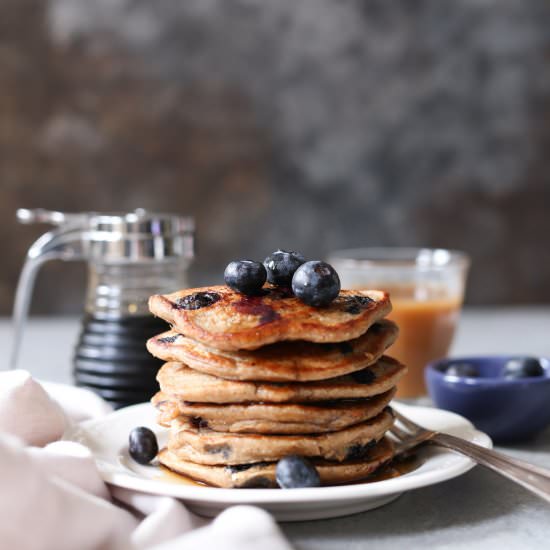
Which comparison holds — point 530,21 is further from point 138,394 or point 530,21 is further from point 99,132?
point 138,394

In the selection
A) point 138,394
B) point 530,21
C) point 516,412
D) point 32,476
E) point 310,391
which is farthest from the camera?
point 530,21

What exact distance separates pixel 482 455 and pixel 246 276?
0.47 metres

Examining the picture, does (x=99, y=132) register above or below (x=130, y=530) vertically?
above

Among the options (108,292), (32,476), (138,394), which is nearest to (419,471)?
(32,476)

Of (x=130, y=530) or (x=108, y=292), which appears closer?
(x=130, y=530)

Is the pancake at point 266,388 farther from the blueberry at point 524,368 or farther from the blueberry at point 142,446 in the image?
the blueberry at point 524,368

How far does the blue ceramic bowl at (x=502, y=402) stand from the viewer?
1650mm

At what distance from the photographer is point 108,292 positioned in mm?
1950

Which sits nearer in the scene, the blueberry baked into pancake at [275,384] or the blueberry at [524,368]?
the blueberry baked into pancake at [275,384]

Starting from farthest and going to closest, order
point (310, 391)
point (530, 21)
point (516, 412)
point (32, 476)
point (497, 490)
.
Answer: point (530, 21), point (516, 412), point (497, 490), point (310, 391), point (32, 476)

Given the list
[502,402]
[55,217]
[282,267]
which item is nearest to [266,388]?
[282,267]

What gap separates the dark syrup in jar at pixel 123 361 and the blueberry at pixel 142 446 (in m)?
0.49

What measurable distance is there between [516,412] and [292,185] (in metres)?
2.94

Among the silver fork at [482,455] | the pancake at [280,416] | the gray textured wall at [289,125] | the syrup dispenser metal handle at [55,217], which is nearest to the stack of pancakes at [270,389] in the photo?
the pancake at [280,416]
